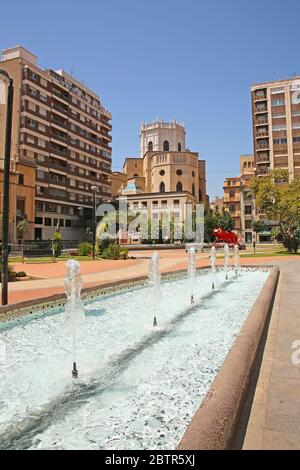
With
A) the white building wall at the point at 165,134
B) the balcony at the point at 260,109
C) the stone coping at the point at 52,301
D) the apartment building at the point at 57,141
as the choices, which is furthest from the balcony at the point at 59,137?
the stone coping at the point at 52,301

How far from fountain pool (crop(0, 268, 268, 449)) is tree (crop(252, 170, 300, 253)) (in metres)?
28.5

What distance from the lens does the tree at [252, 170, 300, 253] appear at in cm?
3431

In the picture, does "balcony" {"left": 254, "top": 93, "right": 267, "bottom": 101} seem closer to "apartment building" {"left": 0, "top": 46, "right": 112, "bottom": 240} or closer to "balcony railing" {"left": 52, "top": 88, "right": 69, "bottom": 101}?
"apartment building" {"left": 0, "top": 46, "right": 112, "bottom": 240}

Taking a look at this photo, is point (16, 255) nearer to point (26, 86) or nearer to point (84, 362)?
point (26, 86)

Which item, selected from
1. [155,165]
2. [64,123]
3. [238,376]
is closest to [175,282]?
[238,376]

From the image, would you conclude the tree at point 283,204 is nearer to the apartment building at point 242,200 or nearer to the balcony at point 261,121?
the apartment building at point 242,200

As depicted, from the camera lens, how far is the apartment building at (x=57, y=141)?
47.2 m

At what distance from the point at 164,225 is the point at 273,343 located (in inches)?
2057

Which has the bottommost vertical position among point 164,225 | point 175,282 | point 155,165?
point 175,282

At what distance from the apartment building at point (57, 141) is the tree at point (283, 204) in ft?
93.0

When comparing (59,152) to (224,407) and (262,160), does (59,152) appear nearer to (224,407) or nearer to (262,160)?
(262,160)

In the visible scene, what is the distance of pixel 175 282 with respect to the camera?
47.4 ft

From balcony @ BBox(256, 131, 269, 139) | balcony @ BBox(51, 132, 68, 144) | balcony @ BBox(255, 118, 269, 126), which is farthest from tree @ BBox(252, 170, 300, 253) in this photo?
balcony @ BBox(255, 118, 269, 126)
